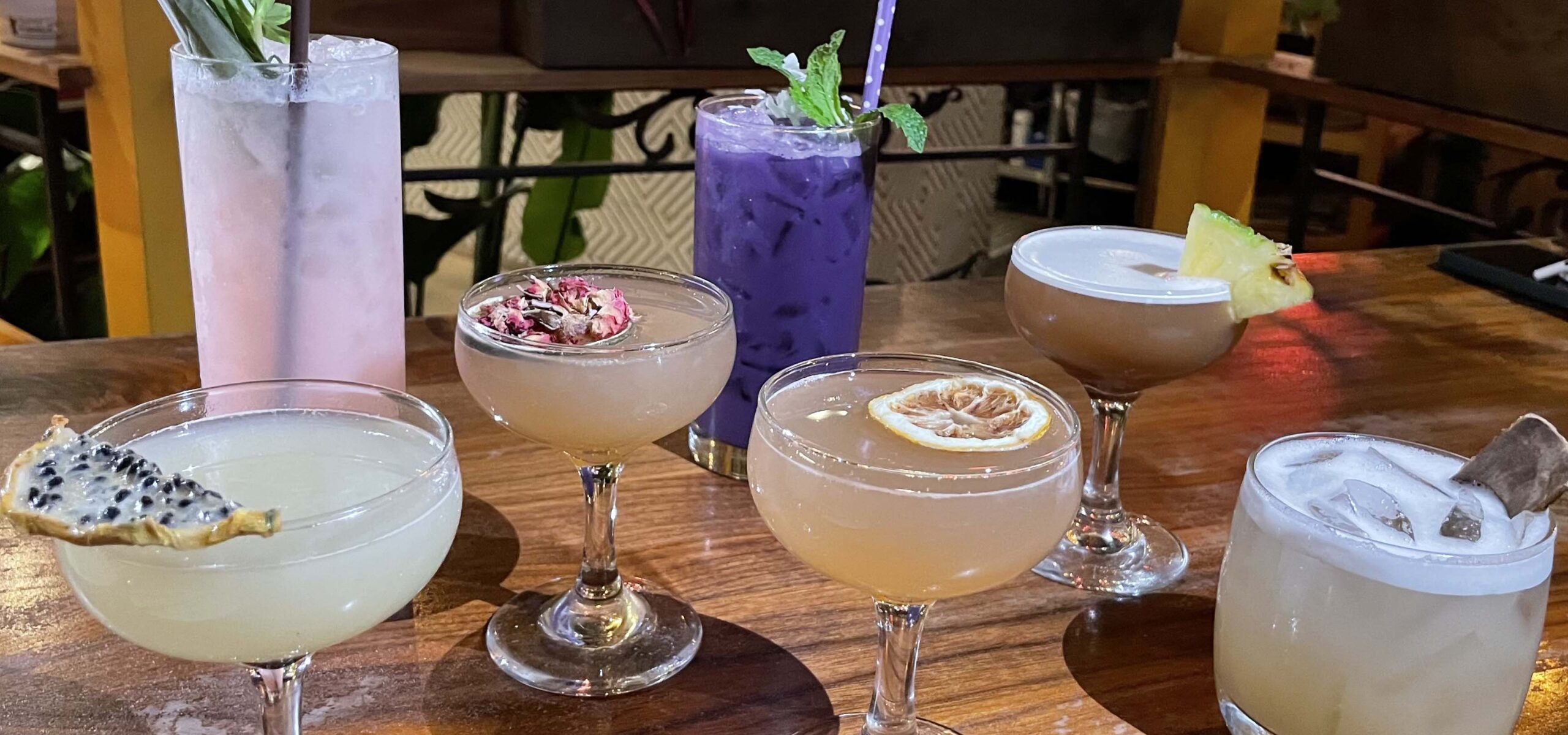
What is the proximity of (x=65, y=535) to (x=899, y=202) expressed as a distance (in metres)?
3.96

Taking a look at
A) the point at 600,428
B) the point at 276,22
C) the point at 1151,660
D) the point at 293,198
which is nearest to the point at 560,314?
the point at 600,428

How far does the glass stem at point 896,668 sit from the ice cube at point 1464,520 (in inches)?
13.5

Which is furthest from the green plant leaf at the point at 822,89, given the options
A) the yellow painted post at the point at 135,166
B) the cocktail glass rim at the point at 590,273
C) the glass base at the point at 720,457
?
the yellow painted post at the point at 135,166

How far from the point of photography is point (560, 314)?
96 cm

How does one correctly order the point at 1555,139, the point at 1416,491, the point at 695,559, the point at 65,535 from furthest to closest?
1. the point at 1555,139
2. the point at 695,559
3. the point at 1416,491
4. the point at 65,535

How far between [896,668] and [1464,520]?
1.26 feet

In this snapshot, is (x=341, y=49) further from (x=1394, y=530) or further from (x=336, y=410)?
(x=1394, y=530)

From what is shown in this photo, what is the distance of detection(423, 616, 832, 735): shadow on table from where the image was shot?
85 centimetres

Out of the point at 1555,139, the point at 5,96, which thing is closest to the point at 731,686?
the point at 1555,139

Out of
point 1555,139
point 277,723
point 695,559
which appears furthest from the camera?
point 1555,139

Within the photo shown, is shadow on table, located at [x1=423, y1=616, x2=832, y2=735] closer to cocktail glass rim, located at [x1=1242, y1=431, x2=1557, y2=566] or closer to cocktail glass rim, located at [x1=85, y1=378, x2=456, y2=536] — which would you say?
cocktail glass rim, located at [x1=85, y1=378, x2=456, y2=536]

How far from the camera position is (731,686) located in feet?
2.97

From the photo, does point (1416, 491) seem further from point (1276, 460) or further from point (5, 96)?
point (5, 96)

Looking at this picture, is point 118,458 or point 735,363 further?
point 735,363
